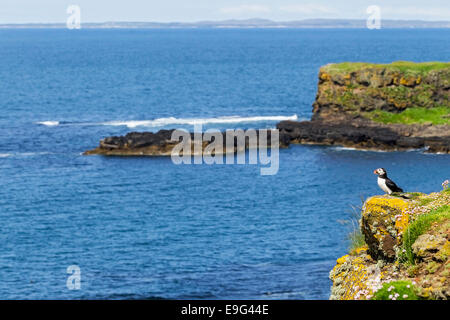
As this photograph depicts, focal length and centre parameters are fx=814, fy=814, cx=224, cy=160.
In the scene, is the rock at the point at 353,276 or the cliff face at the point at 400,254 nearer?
the cliff face at the point at 400,254

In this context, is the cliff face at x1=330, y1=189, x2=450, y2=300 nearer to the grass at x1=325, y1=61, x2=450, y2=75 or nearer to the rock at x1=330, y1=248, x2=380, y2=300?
the rock at x1=330, y1=248, x2=380, y2=300

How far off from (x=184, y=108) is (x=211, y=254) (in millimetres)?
89754

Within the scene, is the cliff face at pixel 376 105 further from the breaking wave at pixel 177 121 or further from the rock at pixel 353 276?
the rock at pixel 353 276

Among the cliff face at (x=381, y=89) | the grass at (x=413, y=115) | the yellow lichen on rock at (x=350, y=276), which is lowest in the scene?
the grass at (x=413, y=115)

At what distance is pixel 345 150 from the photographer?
96.6 m

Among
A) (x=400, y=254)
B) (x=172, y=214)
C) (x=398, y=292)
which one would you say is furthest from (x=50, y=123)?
(x=398, y=292)

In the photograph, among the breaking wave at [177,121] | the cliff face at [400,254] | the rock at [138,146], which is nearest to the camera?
the cliff face at [400,254]

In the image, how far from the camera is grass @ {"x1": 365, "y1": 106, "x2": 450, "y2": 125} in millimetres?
104375

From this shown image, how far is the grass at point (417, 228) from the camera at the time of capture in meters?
14.4

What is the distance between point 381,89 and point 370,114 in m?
4.08

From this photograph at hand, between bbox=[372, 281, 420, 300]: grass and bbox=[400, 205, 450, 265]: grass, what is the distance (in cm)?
162

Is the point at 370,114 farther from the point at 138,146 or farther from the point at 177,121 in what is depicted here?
the point at 138,146

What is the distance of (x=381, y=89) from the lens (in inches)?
4272

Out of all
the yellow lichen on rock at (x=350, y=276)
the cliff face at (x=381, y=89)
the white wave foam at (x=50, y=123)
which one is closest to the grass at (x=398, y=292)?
the yellow lichen on rock at (x=350, y=276)
